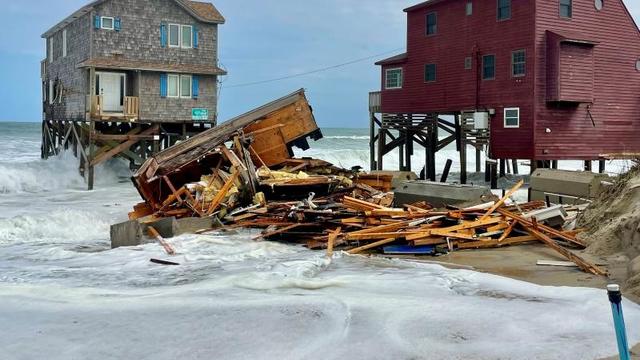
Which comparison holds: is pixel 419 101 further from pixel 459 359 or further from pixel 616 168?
pixel 459 359

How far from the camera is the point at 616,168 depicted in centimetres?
3747

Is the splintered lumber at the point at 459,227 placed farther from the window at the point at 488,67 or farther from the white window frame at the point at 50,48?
the white window frame at the point at 50,48

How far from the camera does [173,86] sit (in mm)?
33406

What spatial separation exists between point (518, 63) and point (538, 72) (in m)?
1.09

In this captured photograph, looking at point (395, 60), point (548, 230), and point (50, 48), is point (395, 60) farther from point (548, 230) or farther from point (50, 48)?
point (548, 230)

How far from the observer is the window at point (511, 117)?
28783 millimetres

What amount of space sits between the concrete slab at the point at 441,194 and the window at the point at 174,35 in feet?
66.5

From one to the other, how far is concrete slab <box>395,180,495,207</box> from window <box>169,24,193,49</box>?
20326 mm

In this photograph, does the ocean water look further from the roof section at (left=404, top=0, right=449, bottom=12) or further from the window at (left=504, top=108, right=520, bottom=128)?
the roof section at (left=404, top=0, right=449, bottom=12)

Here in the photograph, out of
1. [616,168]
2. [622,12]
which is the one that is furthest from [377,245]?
[616,168]

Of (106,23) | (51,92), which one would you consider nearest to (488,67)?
(106,23)

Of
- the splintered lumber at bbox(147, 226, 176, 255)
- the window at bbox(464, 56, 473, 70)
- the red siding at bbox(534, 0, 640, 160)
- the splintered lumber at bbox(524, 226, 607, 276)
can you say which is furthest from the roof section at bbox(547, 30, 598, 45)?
the splintered lumber at bbox(147, 226, 176, 255)

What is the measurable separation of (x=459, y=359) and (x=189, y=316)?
10.6 ft

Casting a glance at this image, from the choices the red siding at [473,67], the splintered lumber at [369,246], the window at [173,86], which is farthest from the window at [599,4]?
the splintered lumber at [369,246]
